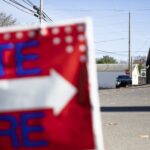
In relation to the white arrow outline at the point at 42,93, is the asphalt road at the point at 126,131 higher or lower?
lower

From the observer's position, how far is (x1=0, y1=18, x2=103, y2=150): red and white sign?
2.88 meters

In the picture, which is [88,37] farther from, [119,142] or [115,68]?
[115,68]

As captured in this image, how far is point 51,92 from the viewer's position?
9.58 feet

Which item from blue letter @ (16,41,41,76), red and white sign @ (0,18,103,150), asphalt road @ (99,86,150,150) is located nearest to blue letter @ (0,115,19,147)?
red and white sign @ (0,18,103,150)

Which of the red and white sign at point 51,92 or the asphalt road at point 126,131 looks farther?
the asphalt road at point 126,131

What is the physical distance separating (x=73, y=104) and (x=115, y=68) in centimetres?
9101

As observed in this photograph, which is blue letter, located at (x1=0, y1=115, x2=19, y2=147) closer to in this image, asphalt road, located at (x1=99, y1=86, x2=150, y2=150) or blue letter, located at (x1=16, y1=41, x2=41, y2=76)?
blue letter, located at (x1=16, y1=41, x2=41, y2=76)

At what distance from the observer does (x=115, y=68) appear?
307 ft

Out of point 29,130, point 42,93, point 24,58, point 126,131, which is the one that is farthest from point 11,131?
point 126,131

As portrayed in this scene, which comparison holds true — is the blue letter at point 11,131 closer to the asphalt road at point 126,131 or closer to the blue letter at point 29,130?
the blue letter at point 29,130

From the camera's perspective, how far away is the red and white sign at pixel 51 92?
2.88 meters

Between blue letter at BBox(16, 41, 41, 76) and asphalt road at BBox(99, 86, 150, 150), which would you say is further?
asphalt road at BBox(99, 86, 150, 150)

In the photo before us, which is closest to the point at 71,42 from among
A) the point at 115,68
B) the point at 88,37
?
the point at 88,37

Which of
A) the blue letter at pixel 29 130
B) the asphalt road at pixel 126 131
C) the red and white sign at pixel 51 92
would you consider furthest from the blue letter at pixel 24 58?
the asphalt road at pixel 126 131
